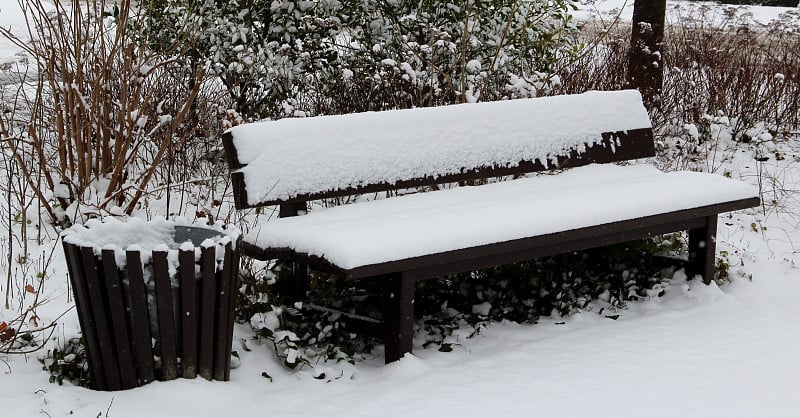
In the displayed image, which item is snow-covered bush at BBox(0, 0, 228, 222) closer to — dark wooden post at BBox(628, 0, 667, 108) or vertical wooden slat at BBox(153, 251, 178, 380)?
vertical wooden slat at BBox(153, 251, 178, 380)

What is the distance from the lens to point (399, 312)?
144 inches

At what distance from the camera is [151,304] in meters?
3.14

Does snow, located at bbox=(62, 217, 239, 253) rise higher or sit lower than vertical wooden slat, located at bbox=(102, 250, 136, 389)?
higher

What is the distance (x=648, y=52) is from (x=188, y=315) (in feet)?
16.7

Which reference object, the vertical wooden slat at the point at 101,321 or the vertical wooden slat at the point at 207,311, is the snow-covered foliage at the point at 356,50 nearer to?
the vertical wooden slat at the point at 207,311

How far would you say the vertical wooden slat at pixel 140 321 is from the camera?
304 cm

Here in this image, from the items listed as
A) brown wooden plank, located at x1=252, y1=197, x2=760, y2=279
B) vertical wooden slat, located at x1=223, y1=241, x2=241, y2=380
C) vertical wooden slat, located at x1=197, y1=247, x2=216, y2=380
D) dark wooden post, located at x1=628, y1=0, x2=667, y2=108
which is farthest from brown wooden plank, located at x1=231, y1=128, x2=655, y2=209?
dark wooden post, located at x1=628, y1=0, x2=667, y2=108

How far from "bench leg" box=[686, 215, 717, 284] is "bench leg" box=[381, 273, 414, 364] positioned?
68.5 inches

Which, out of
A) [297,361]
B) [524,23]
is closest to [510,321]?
[297,361]

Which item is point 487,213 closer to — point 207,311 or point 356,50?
point 207,311

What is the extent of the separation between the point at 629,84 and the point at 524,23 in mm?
1297

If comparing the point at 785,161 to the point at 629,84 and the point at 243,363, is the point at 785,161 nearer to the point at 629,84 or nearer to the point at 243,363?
the point at 629,84

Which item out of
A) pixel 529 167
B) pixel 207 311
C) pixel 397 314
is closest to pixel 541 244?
pixel 397 314

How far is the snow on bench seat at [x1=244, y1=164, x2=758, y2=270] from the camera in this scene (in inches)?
139
